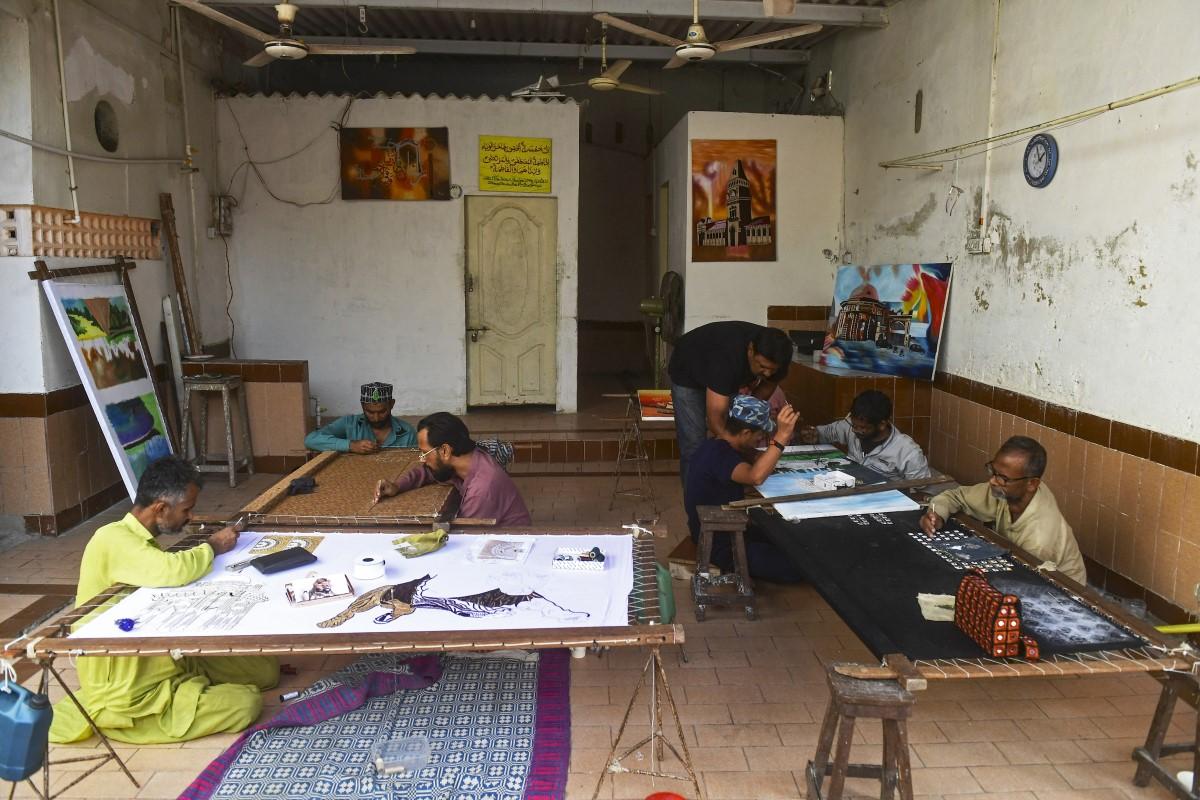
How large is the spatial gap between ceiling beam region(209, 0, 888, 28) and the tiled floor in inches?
192

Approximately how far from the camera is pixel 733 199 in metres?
8.30

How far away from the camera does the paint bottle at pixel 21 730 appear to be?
258 cm

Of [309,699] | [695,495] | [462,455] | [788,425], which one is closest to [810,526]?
[788,425]

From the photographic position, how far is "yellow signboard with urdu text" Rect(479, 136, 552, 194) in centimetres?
854

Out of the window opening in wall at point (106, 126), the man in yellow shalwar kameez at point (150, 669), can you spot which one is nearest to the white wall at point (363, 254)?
the window opening in wall at point (106, 126)

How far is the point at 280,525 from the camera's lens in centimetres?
385

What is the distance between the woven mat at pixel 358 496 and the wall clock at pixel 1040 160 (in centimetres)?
372

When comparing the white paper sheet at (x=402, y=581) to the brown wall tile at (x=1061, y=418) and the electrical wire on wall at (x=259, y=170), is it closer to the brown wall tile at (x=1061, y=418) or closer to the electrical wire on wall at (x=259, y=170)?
the brown wall tile at (x=1061, y=418)

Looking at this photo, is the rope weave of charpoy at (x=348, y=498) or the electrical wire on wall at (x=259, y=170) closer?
the rope weave of charpoy at (x=348, y=498)

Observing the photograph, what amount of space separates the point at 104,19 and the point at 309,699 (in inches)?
210

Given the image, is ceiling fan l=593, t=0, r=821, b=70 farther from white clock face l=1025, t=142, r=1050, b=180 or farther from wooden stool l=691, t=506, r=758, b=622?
wooden stool l=691, t=506, r=758, b=622

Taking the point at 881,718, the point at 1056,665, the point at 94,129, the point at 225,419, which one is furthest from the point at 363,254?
the point at 1056,665

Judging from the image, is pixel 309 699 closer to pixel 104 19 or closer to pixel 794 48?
pixel 104 19

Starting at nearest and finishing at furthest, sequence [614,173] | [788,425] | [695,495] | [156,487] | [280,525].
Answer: [156,487] → [280,525] → [788,425] → [695,495] → [614,173]
